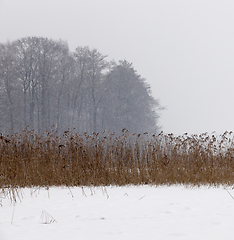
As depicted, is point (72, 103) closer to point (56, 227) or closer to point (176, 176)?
point (176, 176)

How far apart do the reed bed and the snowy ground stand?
1373 millimetres

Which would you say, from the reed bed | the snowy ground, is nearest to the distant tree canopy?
the reed bed

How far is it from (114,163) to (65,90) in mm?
15696

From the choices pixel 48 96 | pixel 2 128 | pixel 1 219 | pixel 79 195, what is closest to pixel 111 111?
pixel 48 96

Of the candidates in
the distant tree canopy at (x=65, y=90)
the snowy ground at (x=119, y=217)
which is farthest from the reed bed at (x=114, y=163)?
the distant tree canopy at (x=65, y=90)

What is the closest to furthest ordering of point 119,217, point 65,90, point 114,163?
point 119,217
point 114,163
point 65,90

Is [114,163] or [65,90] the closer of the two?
[114,163]

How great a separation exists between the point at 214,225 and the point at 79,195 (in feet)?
9.62

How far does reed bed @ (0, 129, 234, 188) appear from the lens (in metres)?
6.67

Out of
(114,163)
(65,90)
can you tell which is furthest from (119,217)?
(65,90)

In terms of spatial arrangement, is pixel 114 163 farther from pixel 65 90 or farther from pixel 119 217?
pixel 65 90

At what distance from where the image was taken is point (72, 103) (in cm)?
2248

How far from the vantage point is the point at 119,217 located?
11.3 feet

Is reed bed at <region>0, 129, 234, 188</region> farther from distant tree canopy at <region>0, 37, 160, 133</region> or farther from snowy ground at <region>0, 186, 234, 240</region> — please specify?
distant tree canopy at <region>0, 37, 160, 133</region>
